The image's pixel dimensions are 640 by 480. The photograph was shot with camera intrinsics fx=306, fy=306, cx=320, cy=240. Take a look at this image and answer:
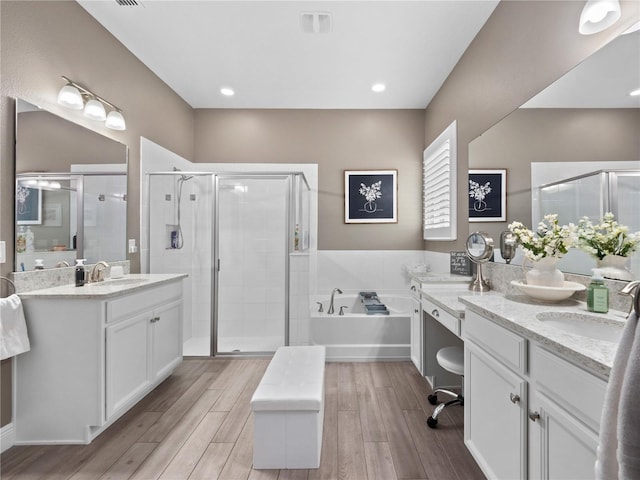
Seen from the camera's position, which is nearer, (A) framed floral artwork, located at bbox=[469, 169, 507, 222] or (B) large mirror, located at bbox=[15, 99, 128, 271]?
(B) large mirror, located at bbox=[15, 99, 128, 271]

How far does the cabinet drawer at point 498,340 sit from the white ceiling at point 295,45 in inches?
86.8

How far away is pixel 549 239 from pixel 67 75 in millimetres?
3247

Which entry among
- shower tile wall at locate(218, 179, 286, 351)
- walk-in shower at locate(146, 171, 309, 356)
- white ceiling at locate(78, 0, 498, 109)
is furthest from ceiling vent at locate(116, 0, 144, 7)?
shower tile wall at locate(218, 179, 286, 351)

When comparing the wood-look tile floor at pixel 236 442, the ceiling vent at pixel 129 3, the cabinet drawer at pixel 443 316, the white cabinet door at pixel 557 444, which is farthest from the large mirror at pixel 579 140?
the ceiling vent at pixel 129 3

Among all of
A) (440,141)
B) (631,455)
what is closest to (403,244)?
(440,141)

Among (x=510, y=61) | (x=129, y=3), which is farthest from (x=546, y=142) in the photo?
(x=129, y=3)

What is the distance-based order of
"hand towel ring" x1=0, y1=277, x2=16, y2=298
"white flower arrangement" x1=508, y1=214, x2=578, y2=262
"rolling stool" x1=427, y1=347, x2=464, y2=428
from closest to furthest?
"white flower arrangement" x1=508, y1=214, x2=578, y2=262, "hand towel ring" x1=0, y1=277, x2=16, y2=298, "rolling stool" x1=427, y1=347, x2=464, y2=428

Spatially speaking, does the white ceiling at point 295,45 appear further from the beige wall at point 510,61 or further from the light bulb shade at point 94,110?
the light bulb shade at point 94,110

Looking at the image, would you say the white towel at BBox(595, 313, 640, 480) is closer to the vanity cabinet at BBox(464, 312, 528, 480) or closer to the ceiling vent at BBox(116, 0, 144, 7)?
the vanity cabinet at BBox(464, 312, 528, 480)

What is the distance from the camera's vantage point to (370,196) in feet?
13.1

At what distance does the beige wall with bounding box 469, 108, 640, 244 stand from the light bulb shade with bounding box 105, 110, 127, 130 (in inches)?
116

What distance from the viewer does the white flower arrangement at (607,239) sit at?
126cm

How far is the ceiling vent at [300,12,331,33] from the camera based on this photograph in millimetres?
2297

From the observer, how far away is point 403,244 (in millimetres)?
3980
